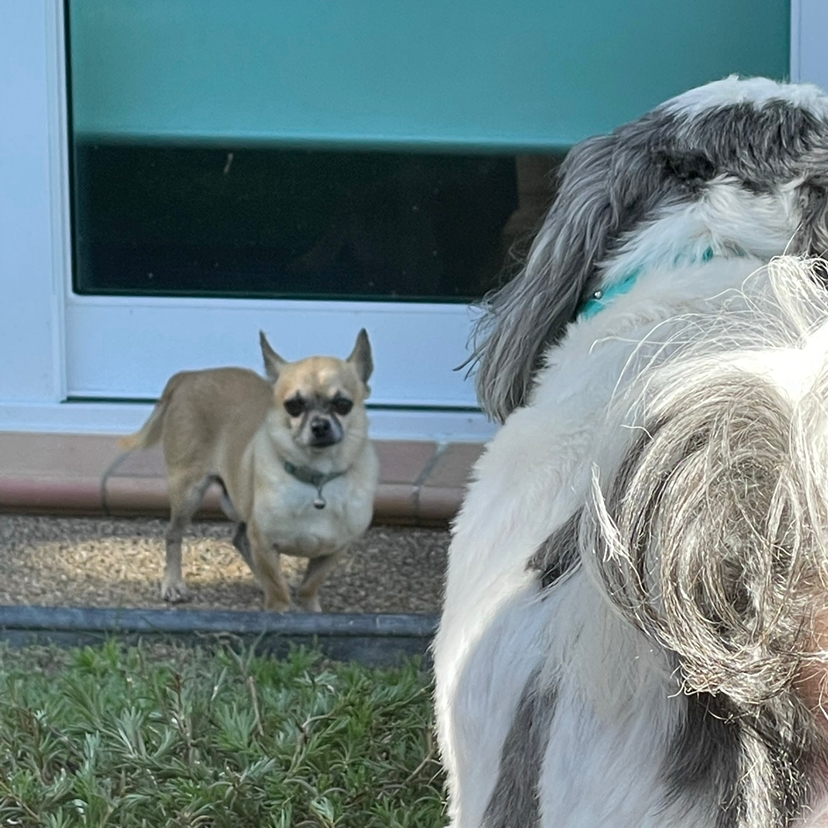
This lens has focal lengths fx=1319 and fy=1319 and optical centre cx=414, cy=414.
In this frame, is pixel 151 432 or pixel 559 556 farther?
pixel 151 432

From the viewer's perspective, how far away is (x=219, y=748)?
2.46 metres

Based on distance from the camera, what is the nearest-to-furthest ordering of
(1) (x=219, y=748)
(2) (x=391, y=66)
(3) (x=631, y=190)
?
(3) (x=631, y=190) → (1) (x=219, y=748) → (2) (x=391, y=66)

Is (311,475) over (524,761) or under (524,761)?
under

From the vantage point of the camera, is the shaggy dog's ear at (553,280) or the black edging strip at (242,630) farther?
the black edging strip at (242,630)

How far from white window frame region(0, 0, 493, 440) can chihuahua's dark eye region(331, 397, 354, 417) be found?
11.4 inches

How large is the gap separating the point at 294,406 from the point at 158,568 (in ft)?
2.00

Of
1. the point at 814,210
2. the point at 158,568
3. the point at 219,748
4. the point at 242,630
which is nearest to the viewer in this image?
the point at 814,210

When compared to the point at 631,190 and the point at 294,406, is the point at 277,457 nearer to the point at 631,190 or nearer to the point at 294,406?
the point at 294,406

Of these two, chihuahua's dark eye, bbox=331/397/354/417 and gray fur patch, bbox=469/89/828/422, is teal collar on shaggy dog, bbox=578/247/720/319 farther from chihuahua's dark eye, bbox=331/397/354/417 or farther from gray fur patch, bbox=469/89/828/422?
chihuahua's dark eye, bbox=331/397/354/417

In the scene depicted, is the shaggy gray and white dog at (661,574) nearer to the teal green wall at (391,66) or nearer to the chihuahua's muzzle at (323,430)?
the chihuahua's muzzle at (323,430)

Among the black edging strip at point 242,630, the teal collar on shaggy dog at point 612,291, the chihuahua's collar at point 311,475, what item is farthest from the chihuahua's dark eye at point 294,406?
the teal collar on shaggy dog at point 612,291

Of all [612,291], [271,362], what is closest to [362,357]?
[271,362]

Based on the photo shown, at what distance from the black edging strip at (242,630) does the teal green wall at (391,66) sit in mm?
1533

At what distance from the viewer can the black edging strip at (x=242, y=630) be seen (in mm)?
3115
